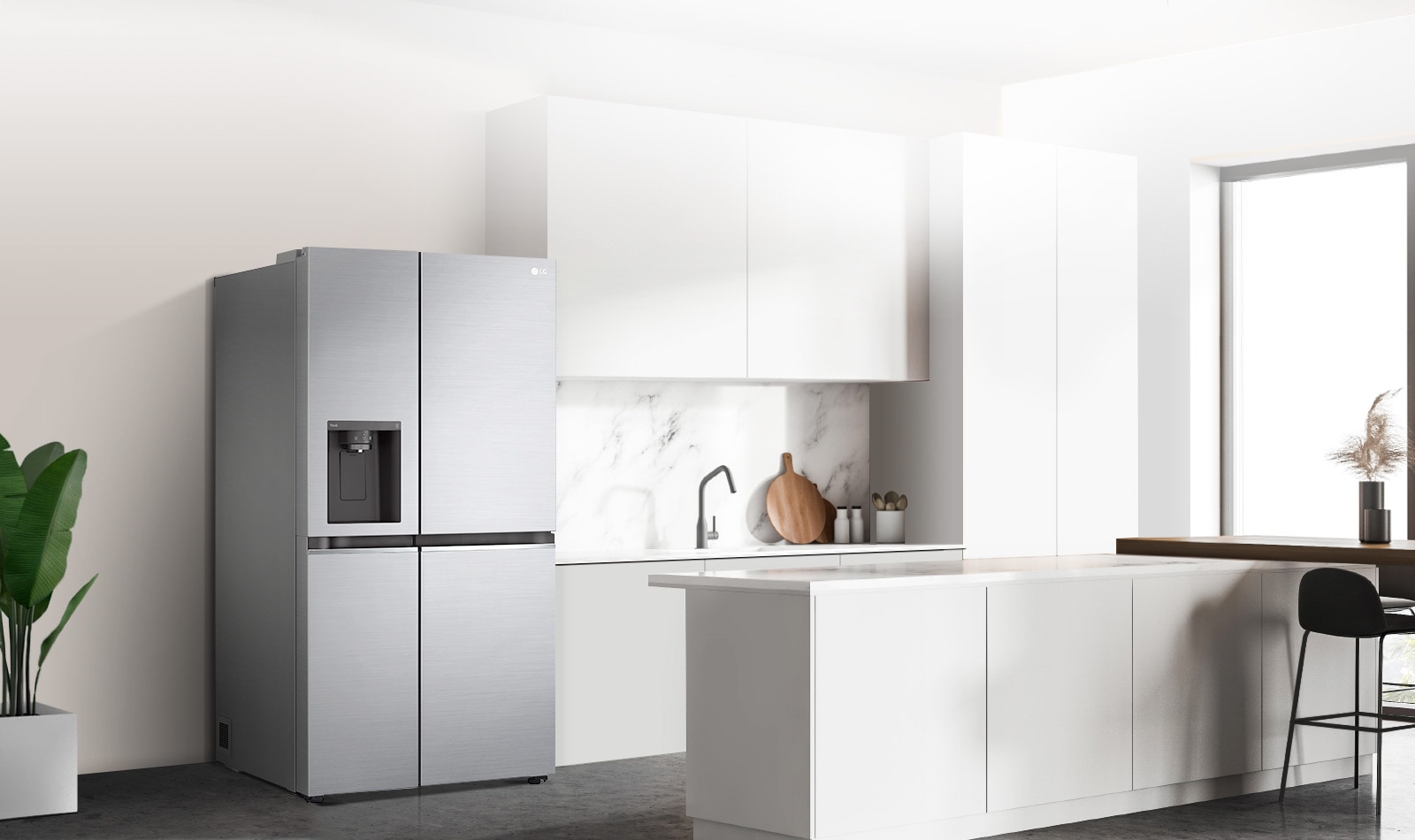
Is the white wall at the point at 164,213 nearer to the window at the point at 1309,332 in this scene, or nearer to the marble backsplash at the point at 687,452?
the marble backsplash at the point at 687,452

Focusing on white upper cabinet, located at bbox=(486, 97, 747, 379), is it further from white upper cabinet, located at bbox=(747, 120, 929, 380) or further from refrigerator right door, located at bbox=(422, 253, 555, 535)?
refrigerator right door, located at bbox=(422, 253, 555, 535)

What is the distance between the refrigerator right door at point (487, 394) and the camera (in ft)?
17.0

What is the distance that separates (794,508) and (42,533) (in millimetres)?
3076

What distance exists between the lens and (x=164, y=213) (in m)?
5.48

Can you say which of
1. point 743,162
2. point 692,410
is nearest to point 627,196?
point 743,162

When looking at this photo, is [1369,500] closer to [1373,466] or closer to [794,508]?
[1373,466]

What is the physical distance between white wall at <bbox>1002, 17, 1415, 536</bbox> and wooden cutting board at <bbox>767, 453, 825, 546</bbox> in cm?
193

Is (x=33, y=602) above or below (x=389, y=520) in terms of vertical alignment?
below

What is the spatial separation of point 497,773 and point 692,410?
1.85 meters

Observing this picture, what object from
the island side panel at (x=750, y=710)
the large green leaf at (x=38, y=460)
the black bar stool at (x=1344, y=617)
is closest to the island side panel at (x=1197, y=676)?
the black bar stool at (x=1344, y=617)

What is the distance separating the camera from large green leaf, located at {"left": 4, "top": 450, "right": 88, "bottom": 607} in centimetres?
471

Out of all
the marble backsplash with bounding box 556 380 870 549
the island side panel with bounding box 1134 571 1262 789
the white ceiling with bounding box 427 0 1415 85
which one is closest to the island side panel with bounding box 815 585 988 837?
the island side panel with bounding box 1134 571 1262 789

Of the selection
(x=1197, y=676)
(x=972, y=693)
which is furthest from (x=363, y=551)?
(x=1197, y=676)

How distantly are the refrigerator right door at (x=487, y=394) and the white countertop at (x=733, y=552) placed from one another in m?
0.40
